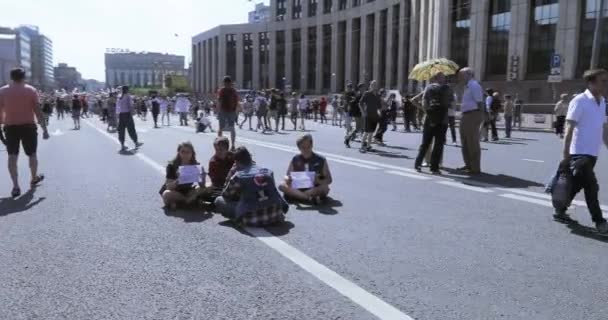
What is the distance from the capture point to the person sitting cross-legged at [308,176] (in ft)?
24.8

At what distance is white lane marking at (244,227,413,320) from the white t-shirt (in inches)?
119

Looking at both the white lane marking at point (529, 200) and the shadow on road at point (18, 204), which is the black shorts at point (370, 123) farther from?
the shadow on road at point (18, 204)

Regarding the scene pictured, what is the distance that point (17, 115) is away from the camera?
8352mm

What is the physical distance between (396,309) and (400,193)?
4.69 m

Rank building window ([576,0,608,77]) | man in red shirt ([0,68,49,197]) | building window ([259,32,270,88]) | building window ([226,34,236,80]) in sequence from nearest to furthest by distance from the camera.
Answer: man in red shirt ([0,68,49,197]) < building window ([576,0,608,77]) < building window ([259,32,270,88]) < building window ([226,34,236,80])

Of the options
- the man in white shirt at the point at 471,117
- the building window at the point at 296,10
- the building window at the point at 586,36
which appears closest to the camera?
the man in white shirt at the point at 471,117

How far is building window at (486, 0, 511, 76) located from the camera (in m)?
47.7

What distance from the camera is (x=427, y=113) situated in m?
10.5

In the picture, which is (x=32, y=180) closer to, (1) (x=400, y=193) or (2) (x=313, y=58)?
(1) (x=400, y=193)

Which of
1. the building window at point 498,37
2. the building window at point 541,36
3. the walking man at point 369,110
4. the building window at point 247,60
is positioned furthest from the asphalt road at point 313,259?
the building window at point 247,60

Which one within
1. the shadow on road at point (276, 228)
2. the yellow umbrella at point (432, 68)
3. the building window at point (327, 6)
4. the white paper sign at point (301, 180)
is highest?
the building window at point (327, 6)

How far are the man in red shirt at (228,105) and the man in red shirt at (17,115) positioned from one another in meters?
6.27

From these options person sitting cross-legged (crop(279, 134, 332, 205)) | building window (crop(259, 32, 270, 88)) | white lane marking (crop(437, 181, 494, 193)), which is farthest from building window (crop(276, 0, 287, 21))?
person sitting cross-legged (crop(279, 134, 332, 205))

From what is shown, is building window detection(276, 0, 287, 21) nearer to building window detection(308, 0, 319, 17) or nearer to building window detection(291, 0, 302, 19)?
building window detection(291, 0, 302, 19)
